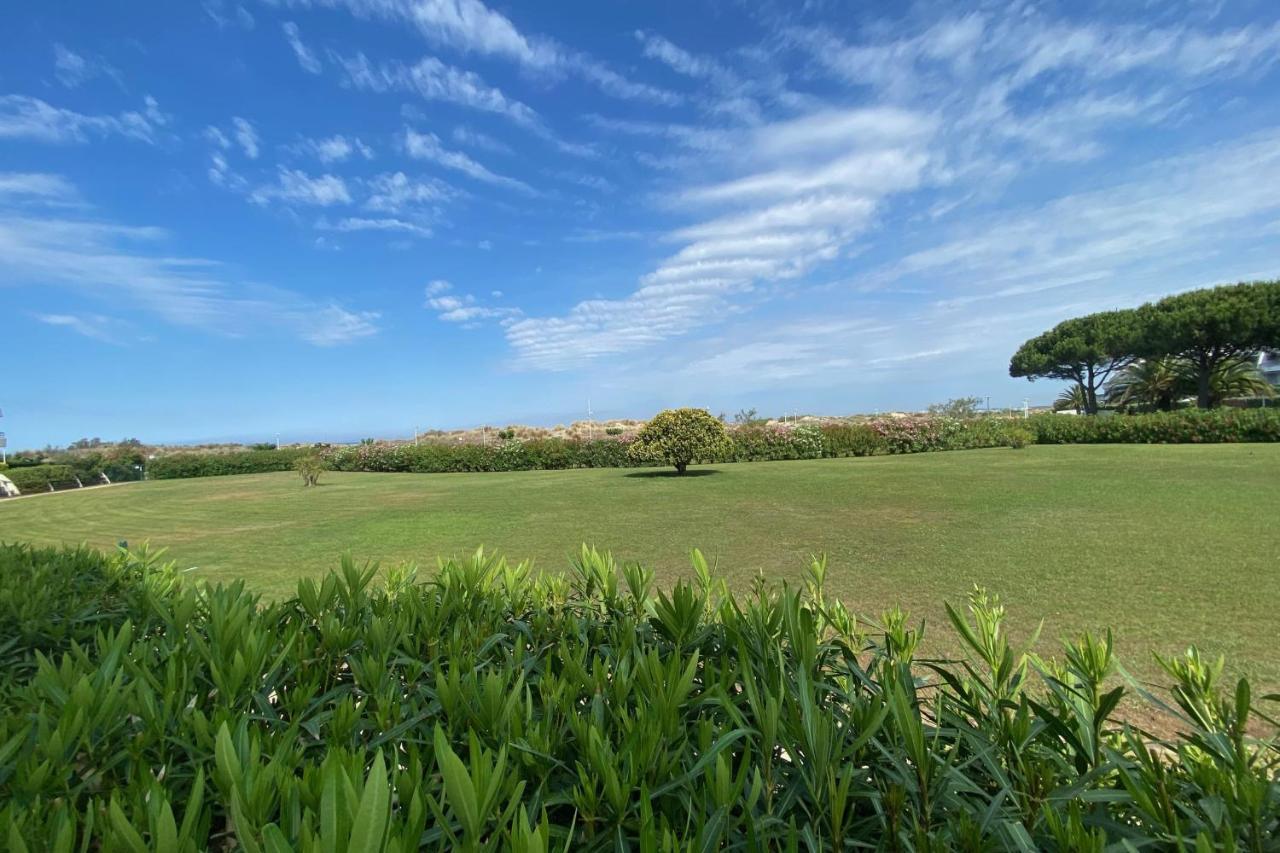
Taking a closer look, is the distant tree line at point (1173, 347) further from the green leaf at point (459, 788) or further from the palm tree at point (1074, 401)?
the green leaf at point (459, 788)

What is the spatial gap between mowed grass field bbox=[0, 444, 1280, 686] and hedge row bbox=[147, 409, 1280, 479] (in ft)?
16.9

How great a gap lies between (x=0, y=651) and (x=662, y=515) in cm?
772

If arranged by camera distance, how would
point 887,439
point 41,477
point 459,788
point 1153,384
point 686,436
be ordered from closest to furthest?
point 459,788 → point 686,436 → point 887,439 → point 41,477 → point 1153,384

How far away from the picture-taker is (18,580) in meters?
2.18

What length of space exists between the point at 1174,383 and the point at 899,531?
113 ft

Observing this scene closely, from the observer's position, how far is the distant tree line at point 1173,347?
26.0m

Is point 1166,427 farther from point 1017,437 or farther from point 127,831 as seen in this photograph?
point 127,831

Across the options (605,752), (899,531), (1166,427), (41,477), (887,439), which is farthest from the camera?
(41,477)

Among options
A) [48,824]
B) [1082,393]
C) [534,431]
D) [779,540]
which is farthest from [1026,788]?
[1082,393]

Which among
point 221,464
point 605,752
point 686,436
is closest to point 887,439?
point 686,436

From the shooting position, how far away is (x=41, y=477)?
22266 millimetres

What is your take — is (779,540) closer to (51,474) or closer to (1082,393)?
(51,474)

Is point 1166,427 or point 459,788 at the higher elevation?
point 459,788

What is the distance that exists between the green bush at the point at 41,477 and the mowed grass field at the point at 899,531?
1023 cm
